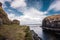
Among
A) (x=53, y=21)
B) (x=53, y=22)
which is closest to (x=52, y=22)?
(x=53, y=22)

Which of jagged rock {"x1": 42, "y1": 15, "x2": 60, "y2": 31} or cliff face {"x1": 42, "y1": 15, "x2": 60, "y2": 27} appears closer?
jagged rock {"x1": 42, "y1": 15, "x2": 60, "y2": 31}

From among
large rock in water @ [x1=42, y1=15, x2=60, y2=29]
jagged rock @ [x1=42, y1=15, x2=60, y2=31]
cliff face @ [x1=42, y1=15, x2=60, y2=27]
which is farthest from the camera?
cliff face @ [x1=42, y1=15, x2=60, y2=27]

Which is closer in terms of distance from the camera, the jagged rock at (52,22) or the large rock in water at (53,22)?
the jagged rock at (52,22)

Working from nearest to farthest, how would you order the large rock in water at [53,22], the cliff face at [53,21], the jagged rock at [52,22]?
the jagged rock at [52,22] → the large rock in water at [53,22] → the cliff face at [53,21]

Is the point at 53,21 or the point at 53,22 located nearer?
the point at 53,22

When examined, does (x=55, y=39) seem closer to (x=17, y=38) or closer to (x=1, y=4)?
(x=1, y=4)

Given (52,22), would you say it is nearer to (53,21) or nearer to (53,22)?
(53,22)

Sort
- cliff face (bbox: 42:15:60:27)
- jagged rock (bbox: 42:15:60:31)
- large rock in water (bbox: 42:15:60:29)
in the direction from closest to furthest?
jagged rock (bbox: 42:15:60:31), large rock in water (bbox: 42:15:60:29), cliff face (bbox: 42:15:60:27)

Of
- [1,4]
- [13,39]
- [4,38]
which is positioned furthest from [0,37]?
[1,4]

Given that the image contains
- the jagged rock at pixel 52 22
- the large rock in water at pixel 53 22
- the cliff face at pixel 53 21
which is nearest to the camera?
the jagged rock at pixel 52 22

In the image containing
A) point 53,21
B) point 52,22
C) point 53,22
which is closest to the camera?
point 53,22

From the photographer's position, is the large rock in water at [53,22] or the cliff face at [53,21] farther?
the cliff face at [53,21]

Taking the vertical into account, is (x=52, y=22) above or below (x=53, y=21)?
below

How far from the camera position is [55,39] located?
96.3 ft
